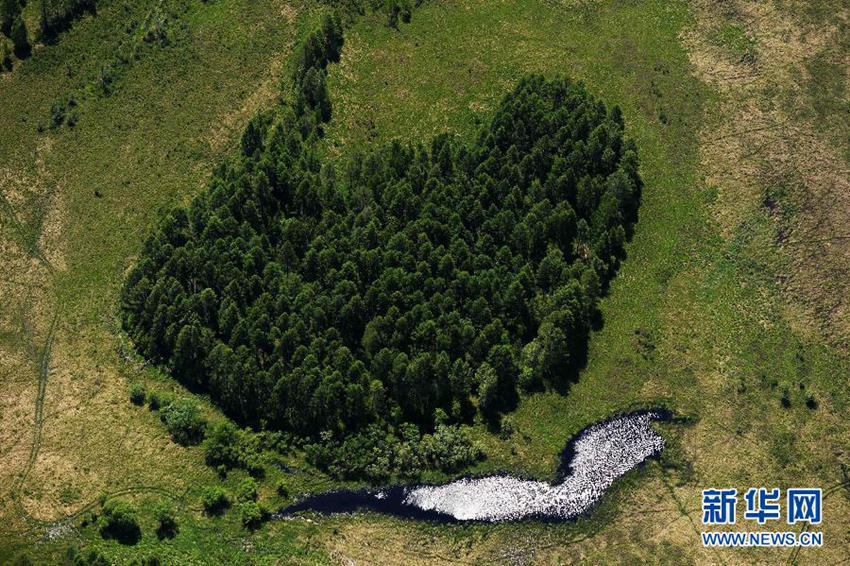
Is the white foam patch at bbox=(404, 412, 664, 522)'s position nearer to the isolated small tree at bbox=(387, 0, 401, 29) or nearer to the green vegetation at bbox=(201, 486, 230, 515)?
the green vegetation at bbox=(201, 486, 230, 515)

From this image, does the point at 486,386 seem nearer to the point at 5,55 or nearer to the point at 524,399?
the point at 524,399

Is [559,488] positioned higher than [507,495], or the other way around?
[507,495]

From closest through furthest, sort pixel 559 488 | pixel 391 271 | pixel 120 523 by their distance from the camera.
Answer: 1. pixel 120 523
2. pixel 559 488
3. pixel 391 271

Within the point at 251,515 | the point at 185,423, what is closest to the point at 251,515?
the point at 251,515

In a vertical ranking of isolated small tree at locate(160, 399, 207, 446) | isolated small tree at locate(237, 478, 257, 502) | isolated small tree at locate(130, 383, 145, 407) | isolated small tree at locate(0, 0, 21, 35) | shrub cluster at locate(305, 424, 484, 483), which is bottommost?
shrub cluster at locate(305, 424, 484, 483)

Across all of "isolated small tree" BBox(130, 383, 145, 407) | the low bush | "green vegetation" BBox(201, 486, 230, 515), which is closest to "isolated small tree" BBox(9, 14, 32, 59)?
"isolated small tree" BBox(130, 383, 145, 407)

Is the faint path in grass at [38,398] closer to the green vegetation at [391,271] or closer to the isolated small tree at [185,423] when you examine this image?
the green vegetation at [391,271]

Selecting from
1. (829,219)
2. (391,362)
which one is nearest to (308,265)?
(391,362)
